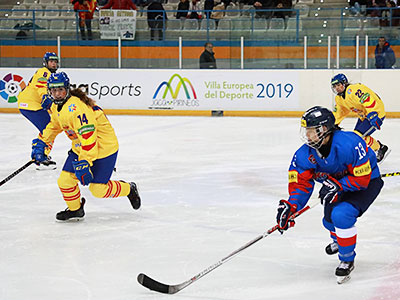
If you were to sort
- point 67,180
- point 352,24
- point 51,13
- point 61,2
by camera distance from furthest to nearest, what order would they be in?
point 61,2 < point 51,13 < point 352,24 < point 67,180

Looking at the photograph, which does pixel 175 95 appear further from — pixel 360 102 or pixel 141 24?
pixel 360 102

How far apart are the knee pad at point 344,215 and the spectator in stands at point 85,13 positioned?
29.7ft

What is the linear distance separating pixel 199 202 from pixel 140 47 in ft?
22.0

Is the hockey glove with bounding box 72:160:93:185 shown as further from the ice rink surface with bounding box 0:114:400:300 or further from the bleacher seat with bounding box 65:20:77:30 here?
the bleacher seat with bounding box 65:20:77:30

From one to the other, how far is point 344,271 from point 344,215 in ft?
0.95

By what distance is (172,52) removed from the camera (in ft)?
38.2

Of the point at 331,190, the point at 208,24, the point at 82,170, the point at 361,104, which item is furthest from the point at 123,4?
the point at 331,190

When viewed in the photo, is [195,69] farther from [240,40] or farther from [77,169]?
[77,169]

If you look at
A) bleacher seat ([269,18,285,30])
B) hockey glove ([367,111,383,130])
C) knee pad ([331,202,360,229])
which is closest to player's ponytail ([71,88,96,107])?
knee pad ([331,202,360,229])

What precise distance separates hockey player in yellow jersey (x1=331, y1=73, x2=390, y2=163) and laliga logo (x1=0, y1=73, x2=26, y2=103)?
6.76m

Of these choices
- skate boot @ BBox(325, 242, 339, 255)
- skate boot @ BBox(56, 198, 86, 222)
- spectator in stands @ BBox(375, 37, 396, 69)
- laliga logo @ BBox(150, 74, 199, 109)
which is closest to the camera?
skate boot @ BBox(325, 242, 339, 255)

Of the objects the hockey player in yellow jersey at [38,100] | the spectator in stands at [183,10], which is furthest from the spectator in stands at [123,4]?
the hockey player in yellow jersey at [38,100]

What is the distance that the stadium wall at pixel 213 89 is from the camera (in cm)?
1127

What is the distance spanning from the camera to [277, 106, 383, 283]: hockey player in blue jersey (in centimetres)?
328
